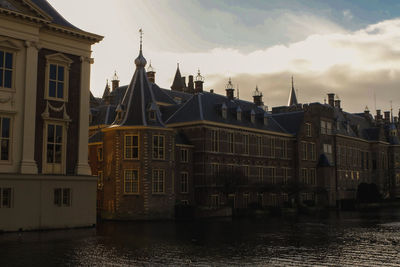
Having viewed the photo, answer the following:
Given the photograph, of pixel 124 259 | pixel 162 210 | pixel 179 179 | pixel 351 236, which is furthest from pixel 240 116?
pixel 124 259

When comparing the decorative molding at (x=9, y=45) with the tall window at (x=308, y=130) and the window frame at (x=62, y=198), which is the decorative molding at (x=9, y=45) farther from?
the tall window at (x=308, y=130)

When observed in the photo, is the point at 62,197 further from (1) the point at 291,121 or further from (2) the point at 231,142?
(1) the point at 291,121

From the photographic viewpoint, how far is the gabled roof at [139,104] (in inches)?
1884

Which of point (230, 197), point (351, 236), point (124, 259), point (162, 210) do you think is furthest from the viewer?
point (230, 197)

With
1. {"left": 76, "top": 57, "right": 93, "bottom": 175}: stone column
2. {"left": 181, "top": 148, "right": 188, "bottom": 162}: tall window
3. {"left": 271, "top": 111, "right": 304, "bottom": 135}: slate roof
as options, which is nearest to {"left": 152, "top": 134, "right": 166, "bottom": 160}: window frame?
{"left": 181, "top": 148, "right": 188, "bottom": 162}: tall window

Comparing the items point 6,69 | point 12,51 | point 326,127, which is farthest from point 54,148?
point 326,127

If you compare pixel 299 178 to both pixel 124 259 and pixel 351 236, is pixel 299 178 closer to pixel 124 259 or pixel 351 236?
pixel 351 236

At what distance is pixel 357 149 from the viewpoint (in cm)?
8650

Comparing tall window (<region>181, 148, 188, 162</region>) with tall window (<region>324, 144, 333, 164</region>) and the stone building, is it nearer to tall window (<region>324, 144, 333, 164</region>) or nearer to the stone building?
the stone building

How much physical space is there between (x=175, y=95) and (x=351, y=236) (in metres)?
44.0

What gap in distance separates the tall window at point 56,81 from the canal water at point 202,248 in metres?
8.94

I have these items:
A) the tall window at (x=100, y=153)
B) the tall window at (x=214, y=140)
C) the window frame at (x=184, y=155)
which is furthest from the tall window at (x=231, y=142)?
the tall window at (x=100, y=153)

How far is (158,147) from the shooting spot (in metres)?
47.6

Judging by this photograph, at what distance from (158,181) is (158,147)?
3.16 meters
